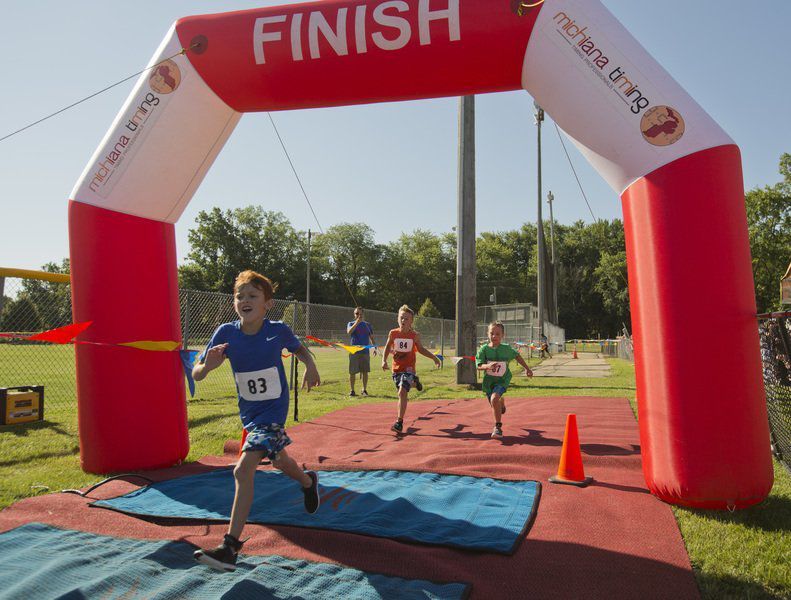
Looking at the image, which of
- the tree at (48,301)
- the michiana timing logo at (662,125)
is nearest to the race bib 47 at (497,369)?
the michiana timing logo at (662,125)

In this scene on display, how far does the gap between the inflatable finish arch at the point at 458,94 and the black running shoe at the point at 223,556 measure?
257 centimetres

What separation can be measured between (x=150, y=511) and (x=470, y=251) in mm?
9702

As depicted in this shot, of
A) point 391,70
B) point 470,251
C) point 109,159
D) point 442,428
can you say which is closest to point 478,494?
point 442,428

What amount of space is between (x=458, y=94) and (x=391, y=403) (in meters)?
6.44

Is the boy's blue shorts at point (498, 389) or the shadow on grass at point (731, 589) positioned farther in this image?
the boy's blue shorts at point (498, 389)

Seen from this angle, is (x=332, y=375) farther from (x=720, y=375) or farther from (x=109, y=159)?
(x=720, y=375)

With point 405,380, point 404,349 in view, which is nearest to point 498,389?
point 405,380

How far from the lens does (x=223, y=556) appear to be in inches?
125

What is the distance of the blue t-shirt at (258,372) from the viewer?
12.4 feet

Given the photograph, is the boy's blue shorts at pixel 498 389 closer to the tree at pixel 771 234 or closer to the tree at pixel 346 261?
the tree at pixel 771 234

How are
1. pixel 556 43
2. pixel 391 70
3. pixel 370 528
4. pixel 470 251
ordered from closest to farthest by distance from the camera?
1. pixel 370 528
2. pixel 556 43
3. pixel 391 70
4. pixel 470 251

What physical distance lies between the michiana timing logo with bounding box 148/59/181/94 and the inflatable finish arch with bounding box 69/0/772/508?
1 cm

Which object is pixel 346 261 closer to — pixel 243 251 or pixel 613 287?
pixel 243 251

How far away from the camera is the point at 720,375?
13.5 feet
